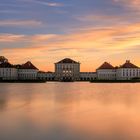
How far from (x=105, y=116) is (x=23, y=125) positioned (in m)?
3.37

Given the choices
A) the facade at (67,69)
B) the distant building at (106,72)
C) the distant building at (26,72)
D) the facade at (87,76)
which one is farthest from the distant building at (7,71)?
the distant building at (106,72)

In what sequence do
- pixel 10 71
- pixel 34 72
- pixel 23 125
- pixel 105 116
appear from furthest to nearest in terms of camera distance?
1. pixel 34 72
2. pixel 10 71
3. pixel 105 116
4. pixel 23 125

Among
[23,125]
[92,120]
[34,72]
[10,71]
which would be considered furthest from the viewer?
[34,72]

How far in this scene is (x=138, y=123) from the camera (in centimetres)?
1117

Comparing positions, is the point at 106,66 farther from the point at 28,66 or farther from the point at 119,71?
the point at 28,66

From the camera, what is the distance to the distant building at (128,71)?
349ft

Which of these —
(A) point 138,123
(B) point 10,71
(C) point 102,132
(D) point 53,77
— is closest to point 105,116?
(A) point 138,123

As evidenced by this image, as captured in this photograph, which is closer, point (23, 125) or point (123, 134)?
point (123, 134)

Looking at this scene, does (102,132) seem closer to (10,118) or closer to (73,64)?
(10,118)

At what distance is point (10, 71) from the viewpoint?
103 metres

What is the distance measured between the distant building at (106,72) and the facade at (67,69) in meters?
6.95

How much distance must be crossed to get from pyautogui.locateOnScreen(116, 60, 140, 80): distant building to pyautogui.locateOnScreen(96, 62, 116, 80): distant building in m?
2.54

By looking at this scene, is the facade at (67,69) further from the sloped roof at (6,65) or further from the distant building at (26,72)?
the sloped roof at (6,65)

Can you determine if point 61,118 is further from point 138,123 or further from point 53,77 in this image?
point 53,77
